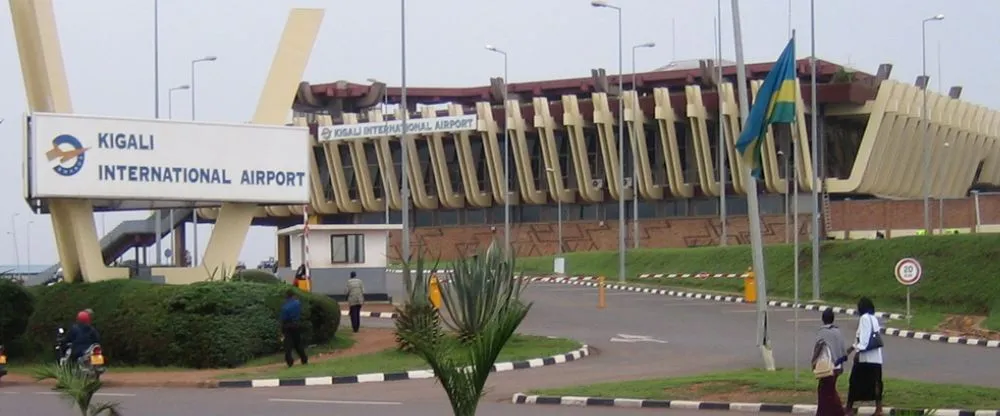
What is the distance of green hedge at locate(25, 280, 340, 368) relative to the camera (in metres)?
26.4

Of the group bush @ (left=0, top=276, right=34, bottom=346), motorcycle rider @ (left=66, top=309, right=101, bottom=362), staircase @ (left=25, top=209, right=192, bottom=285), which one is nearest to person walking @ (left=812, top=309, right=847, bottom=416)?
motorcycle rider @ (left=66, top=309, right=101, bottom=362)

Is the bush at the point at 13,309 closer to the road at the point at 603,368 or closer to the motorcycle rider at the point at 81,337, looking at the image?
the road at the point at 603,368

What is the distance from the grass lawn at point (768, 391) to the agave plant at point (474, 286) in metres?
5.33

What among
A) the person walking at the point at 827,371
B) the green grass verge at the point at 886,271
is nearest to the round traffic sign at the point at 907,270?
the green grass verge at the point at 886,271

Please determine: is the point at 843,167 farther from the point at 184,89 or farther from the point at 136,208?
the point at 136,208

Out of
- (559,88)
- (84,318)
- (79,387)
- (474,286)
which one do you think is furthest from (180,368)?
(559,88)

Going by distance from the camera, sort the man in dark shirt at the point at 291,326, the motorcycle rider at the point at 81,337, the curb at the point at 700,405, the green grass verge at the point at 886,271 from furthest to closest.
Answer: the green grass verge at the point at 886,271
the man in dark shirt at the point at 291,326
the motorcycle rider at the point at 81,337
the curb at the point at 700,405

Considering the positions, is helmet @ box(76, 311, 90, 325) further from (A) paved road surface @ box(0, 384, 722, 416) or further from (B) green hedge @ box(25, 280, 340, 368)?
(B) green hedge @ box(25, 280, 340, 368)

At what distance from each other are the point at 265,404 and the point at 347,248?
2134 centimetres

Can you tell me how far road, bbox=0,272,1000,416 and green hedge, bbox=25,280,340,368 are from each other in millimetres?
3194

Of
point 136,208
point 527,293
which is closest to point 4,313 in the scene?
point 136,208

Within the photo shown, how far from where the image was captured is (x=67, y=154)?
88.5 ft

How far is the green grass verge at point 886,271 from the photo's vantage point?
37906 millimetres

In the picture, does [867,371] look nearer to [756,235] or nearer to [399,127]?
[756,235]
